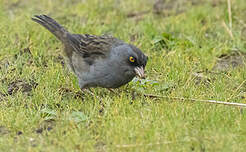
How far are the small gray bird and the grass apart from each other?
0.23m

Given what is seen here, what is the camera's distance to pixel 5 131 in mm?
5098

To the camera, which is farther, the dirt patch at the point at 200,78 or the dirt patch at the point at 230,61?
the dirt patch at the point at 230,61

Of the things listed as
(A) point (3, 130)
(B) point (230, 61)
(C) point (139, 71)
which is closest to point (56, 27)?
(C) point (139, 71)

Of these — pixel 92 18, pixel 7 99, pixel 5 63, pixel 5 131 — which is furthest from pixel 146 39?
pixel 5 131

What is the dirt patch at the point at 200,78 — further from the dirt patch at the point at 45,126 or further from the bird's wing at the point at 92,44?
the dirt patch at the point at 45,126

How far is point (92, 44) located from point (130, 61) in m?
0.80

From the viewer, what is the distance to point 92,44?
20.7 feet

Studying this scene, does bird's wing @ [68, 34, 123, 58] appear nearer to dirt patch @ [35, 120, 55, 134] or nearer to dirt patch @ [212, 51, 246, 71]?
dirt patch @ [35, 120, 55, 134]

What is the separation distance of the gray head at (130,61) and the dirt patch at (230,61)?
1926mm

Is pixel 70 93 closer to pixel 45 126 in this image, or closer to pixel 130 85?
pixel 130 85

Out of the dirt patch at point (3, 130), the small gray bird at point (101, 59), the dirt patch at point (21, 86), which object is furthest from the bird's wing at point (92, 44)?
the dirt patch at point (3, 130)

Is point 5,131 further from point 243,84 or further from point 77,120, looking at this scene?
point 243,84

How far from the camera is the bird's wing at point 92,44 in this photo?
20.1 ft

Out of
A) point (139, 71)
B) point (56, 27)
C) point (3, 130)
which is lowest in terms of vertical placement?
point (3, 130)
